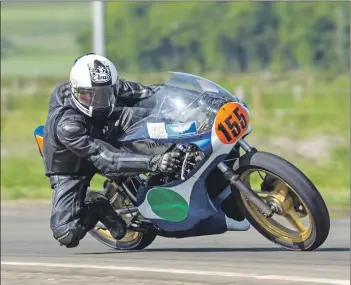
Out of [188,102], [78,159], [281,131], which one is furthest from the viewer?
[281,131]

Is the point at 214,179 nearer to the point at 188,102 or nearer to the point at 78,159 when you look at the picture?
the point at 188,102

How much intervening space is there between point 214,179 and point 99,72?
4.23 ft

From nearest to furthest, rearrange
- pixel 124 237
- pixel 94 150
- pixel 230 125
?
pixel 230 125 < pixel 94 150 < pixel 124 237

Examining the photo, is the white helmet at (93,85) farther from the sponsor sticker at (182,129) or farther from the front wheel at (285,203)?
the front wheel at (285,203)

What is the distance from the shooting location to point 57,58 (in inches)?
1346

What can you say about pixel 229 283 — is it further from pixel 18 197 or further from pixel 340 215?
pixel 18 197

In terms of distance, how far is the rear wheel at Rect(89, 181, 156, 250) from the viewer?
1010 centimetres

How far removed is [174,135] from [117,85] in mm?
822

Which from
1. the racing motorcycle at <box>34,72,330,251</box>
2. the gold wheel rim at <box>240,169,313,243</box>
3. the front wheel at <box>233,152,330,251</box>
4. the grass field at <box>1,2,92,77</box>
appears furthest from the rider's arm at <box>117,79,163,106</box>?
the grass field at <box>1,2,92,77</box>

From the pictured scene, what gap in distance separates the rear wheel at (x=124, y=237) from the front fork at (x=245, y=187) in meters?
1.28

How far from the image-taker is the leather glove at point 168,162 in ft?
29.7

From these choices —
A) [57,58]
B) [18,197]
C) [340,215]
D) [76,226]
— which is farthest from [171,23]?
[76,226]

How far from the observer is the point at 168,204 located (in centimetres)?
945

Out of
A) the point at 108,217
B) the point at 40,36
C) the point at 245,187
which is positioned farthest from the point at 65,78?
the point at 245,187
